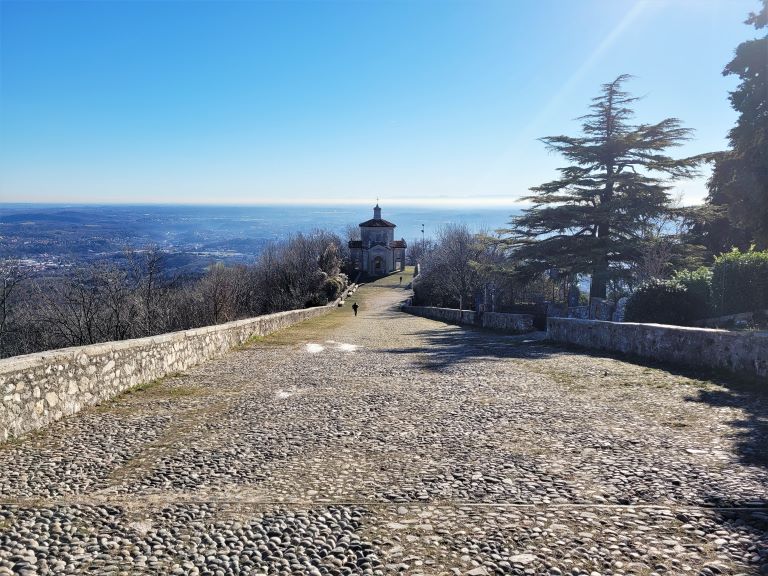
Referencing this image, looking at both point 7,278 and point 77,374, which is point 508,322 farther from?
point 7,278

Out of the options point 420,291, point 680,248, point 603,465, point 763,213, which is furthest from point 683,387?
point 420,291

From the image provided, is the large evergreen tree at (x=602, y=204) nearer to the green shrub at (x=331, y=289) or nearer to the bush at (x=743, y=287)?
the bush at (x=743, y=287)

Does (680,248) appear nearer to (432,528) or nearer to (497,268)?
(497,268)

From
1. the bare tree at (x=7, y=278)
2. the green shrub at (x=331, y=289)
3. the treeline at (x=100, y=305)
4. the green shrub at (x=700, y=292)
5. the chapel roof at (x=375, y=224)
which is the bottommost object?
the green shrub at (x=331, y=289)

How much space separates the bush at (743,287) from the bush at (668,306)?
0.71m

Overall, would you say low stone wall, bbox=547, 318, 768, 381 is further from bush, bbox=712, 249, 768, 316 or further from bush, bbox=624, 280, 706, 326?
bush, bbox=712, 249, 768, 316

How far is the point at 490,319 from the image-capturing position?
2567 centimetres

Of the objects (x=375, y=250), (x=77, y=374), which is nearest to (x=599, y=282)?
(x=77, y=374)

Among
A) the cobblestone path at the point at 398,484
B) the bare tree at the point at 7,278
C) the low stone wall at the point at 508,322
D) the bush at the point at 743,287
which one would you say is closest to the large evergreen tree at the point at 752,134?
the bush at the point at 743,287

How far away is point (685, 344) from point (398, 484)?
7.12 metres

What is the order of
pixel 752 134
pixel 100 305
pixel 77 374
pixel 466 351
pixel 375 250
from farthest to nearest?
pixel 375 250 < pixel 100 305 < pixel 752 134 < pixel 466 351 < pixel 77 374

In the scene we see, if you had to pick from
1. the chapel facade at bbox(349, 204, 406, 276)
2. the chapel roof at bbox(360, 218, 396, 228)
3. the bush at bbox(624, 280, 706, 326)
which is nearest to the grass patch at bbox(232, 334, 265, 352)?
the bush at bbox(624, 280, 706, 326)

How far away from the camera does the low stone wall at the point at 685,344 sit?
25.8 feet

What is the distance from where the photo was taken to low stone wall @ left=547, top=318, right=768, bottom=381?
7.86m
